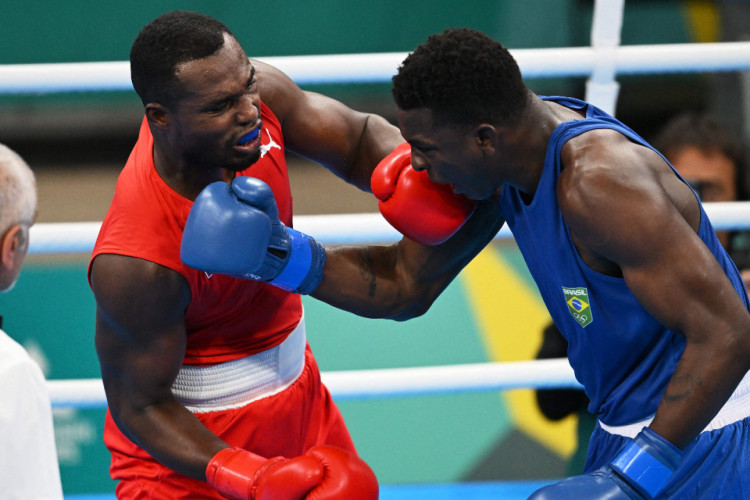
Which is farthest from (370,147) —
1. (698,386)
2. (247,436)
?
(698,386)

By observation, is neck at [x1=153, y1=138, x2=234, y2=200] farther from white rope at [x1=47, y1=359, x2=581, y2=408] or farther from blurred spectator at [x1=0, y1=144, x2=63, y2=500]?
white rope at [x1=47, y1=359, x2=581, y2=408]

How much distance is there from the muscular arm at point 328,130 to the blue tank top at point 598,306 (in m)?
0.47

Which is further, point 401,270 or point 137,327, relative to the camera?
point 401,270

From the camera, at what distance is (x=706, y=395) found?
1.40 metres

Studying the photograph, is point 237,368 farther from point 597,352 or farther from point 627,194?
point 627,194

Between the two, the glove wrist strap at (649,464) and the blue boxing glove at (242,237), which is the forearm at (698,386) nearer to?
the glove wrist strap at (649,464)

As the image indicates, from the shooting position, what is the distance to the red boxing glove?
1729 mm

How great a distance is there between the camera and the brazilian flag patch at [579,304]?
154 centimetres

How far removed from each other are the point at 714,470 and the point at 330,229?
108cm

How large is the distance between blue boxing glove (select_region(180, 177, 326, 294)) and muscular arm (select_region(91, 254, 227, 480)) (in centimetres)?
12

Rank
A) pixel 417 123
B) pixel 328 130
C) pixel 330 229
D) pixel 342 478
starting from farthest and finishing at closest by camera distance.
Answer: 1. pixel 330 229
2. pixel 328 130
3. pixel 342 478
4. pixel 417 123

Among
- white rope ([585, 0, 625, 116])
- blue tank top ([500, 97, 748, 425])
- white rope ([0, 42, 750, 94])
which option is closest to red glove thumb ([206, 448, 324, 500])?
blue tank top ([500, 97, 748, 425])

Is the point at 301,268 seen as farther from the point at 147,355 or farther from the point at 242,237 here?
the point at 147,355

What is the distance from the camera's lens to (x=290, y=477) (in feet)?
5.28
